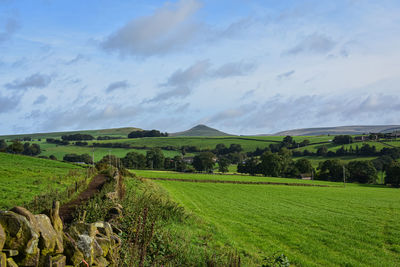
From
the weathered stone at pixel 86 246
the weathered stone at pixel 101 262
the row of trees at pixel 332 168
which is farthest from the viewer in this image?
the row of trees at pixel 332 168

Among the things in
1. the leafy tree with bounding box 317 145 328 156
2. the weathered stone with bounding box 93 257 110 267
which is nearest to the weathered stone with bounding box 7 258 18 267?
the weathered stone with bounding box 93 257 110 267

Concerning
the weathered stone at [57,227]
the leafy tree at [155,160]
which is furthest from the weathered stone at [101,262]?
the leafy tree at [155,160]

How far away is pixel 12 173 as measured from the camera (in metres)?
43.0

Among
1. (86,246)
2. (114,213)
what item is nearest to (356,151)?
(114,213)

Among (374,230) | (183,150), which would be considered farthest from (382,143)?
(374,230)

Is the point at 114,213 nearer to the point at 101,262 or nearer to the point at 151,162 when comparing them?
the point at 101,262

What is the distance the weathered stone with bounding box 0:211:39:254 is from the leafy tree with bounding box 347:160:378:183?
115 meters

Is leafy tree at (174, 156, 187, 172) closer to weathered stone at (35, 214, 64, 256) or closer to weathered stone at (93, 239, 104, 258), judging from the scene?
weathered stone at (93, 239, 104, 258)

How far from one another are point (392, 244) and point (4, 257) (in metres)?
18.2

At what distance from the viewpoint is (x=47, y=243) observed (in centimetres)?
533

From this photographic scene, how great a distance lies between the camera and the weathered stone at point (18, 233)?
4773 millimetres

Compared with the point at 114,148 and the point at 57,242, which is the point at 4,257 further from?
the point at 114,148

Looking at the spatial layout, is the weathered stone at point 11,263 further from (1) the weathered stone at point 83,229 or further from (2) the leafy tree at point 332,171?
(2) the leafy tree at point 332,171

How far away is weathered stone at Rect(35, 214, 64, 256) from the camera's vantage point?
5273 mm
